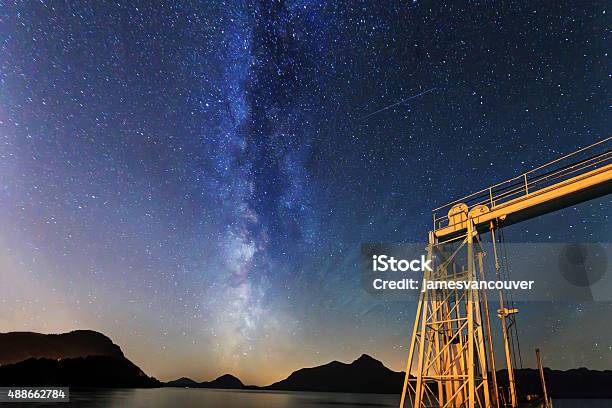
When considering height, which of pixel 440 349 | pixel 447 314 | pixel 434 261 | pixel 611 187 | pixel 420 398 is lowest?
pixel 420 398

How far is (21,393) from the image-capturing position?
87.9 metres

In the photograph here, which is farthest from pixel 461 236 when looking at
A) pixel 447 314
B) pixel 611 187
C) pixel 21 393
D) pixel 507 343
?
pixel 21 393

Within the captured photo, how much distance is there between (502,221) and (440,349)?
5851 millimetres

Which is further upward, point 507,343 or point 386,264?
point 386,264

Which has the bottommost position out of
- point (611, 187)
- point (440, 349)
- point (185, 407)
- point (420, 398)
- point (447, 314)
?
point (185, 407)

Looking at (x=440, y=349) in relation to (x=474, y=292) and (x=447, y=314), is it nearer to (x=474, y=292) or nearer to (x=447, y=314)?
(x=447, y=314)

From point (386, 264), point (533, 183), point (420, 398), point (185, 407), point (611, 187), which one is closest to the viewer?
point (611, 187)

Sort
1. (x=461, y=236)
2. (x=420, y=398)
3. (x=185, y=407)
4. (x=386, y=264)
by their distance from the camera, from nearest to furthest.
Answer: (x=420, y=398) → (x=461, y=236) → (x=386, y=264) → (x=185, y=407)

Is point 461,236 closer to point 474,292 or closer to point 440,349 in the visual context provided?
point 474,292

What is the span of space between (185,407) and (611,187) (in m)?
86.8

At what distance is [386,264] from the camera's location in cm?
1988

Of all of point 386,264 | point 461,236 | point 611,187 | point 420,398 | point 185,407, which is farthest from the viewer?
point 185,407

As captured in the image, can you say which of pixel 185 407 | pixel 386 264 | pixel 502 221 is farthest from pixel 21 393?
pixel 502 221

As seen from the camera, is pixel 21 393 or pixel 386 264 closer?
pixel 386 264
